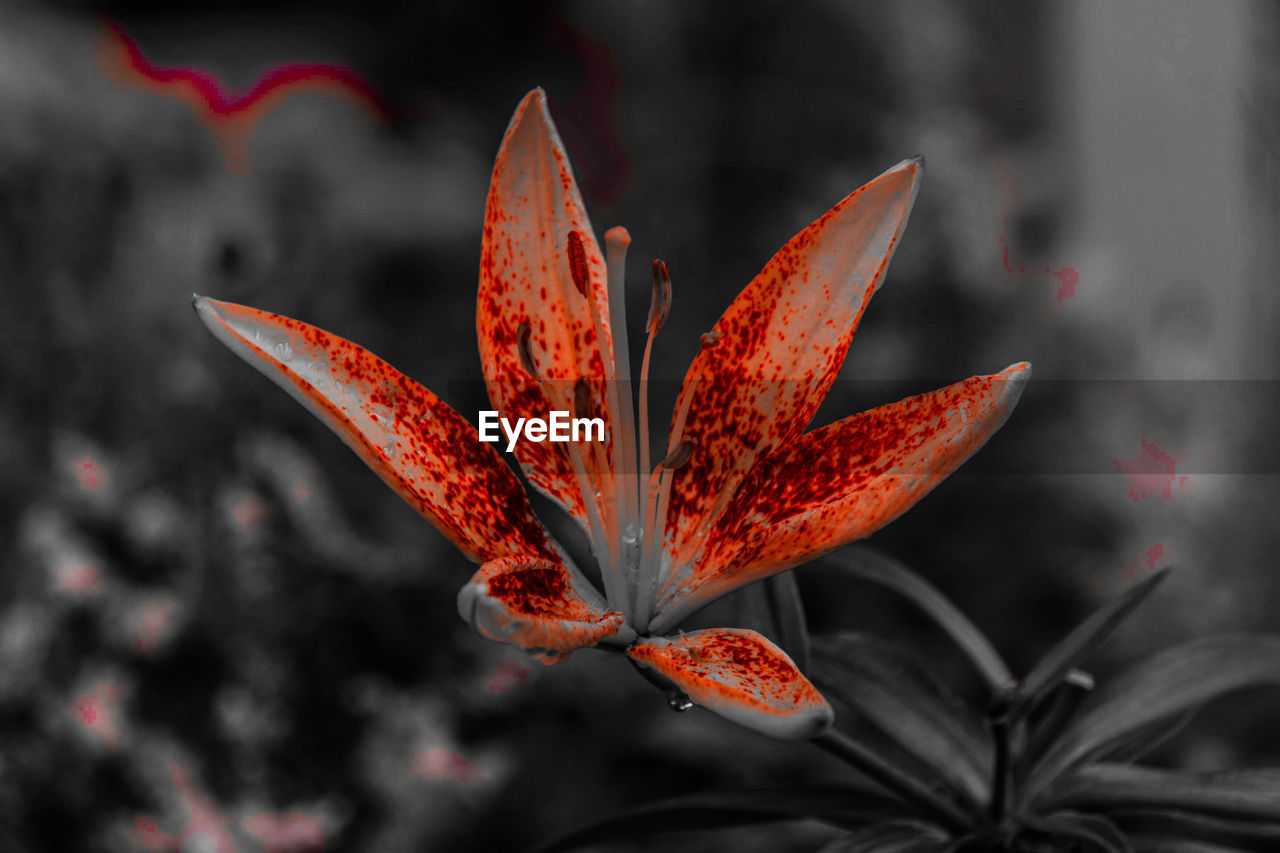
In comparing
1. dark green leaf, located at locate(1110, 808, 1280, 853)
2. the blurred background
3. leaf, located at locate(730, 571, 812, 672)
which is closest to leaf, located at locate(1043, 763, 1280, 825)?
dark green leaf, located at locate(1110, 808, 1280, 853)

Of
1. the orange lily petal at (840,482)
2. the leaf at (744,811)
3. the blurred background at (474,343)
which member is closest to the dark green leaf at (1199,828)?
the leaf at (744,811)

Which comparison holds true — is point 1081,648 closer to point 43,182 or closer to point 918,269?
point 918,269

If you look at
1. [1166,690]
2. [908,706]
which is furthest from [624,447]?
[1166,690]

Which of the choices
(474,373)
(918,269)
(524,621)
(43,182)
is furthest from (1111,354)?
(43,182)

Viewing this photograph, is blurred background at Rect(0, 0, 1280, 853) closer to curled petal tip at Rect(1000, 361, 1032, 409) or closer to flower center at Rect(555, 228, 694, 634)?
flower center at Rect(555, 228, 694, 634)

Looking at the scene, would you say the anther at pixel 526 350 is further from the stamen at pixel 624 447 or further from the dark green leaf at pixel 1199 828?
the dark green leaf at pixel 1199 828

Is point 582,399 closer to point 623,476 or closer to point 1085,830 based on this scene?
point 623,476
